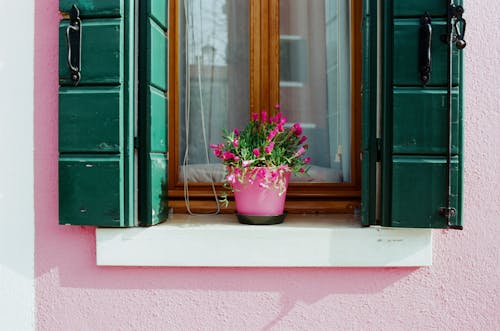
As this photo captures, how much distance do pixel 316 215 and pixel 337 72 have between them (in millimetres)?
679

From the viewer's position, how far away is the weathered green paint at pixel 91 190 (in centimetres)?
181

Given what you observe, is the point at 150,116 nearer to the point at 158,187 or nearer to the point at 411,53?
the point at 158,187

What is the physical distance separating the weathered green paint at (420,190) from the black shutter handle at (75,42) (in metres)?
1.29

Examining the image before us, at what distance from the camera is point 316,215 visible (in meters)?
2.14

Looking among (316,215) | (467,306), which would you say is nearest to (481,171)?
(467,306)

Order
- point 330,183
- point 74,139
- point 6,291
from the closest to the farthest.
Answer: point 74,139, point 6,291, point 330,183

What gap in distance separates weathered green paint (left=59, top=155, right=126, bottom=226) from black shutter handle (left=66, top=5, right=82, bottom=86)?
1.11 ft

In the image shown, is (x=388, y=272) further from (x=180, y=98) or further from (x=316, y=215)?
(x=180, y=98)

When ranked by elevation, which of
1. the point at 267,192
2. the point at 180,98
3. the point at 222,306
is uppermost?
the point at 180,98

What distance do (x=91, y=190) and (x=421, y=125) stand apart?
131cm

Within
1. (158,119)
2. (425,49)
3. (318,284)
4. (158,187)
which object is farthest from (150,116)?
(425,49)

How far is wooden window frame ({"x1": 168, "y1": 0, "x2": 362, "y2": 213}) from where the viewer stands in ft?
6.97

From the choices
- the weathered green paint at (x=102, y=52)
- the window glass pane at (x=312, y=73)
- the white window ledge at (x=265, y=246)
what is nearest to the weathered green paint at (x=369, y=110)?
the white window ledge at (x=265, y=246)

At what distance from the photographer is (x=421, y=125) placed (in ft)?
5.83
